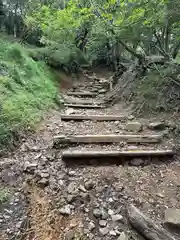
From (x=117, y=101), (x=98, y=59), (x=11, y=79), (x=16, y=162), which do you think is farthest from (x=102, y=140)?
(x=98, y=59)

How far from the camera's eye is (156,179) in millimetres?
2709

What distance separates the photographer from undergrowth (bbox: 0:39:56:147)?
130 inches

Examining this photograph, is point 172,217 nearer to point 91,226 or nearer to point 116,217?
point 116,217

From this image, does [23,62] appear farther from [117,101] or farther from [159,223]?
[159,223]

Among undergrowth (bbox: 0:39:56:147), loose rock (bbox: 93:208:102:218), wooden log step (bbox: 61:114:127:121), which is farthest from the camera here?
wooden log step (bbox: 61:114:127:121)

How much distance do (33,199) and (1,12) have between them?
11154mm

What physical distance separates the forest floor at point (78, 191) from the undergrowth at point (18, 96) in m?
0.35

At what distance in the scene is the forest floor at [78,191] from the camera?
1971 mm

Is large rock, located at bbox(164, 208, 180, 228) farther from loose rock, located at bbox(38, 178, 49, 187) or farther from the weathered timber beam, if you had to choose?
the weathered timber beam

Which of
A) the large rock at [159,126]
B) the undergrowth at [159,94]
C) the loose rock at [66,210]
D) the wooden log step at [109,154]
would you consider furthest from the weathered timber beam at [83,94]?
the loose rock at [66,210]

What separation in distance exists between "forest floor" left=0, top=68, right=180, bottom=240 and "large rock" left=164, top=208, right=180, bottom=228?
0.17 feet

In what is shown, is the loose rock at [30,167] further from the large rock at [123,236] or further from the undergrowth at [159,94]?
the undergrowth at [159,94]

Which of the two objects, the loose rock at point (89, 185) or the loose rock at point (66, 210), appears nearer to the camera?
the loose rock at point (66, 210)

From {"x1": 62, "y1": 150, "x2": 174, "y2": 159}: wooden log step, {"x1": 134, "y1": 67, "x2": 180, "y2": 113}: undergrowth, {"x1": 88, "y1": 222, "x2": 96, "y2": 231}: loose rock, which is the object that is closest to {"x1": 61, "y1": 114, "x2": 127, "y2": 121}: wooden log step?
Answer: {"x1": 134, "y1": 67, "x2": 180, "y2": 113}: undergrowth
